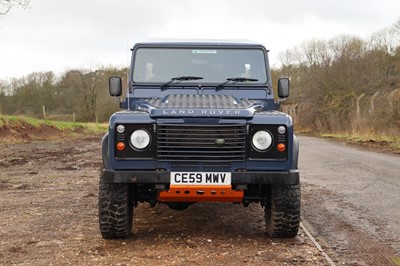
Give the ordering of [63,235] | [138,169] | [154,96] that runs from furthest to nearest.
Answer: [154,96] → [63,235] → [138,169]

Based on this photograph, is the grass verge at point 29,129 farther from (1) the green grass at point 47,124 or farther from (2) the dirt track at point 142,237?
(2) the dirt track at point 142,237

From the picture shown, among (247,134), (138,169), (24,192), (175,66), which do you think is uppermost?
(175,66)

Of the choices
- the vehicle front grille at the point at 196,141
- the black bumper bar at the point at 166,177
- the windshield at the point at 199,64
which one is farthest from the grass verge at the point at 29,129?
the vehicle front grille at the point at 196,141

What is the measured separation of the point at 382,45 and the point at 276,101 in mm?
36770

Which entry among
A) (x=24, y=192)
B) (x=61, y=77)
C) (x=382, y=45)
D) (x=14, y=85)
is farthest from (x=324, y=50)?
(x=24, y=192)

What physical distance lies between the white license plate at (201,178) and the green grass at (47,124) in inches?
782

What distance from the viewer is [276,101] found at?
19.0 feet

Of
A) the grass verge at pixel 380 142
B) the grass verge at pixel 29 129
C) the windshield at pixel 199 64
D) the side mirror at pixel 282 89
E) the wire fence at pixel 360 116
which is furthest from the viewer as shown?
the grass verge at pixel 29 129

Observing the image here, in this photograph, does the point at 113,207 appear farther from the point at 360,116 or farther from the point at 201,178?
the point at 360,116

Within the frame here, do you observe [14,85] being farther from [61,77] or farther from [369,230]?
[369,230]

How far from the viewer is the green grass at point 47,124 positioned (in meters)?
23.0

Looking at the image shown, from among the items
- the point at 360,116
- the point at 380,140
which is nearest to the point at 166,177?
the point at 380,140

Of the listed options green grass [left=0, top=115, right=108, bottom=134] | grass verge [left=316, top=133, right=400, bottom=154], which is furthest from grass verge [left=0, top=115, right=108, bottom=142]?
grass verge [left=316, top=133, right=400, bottom=154]

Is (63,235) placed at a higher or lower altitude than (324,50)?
lower
